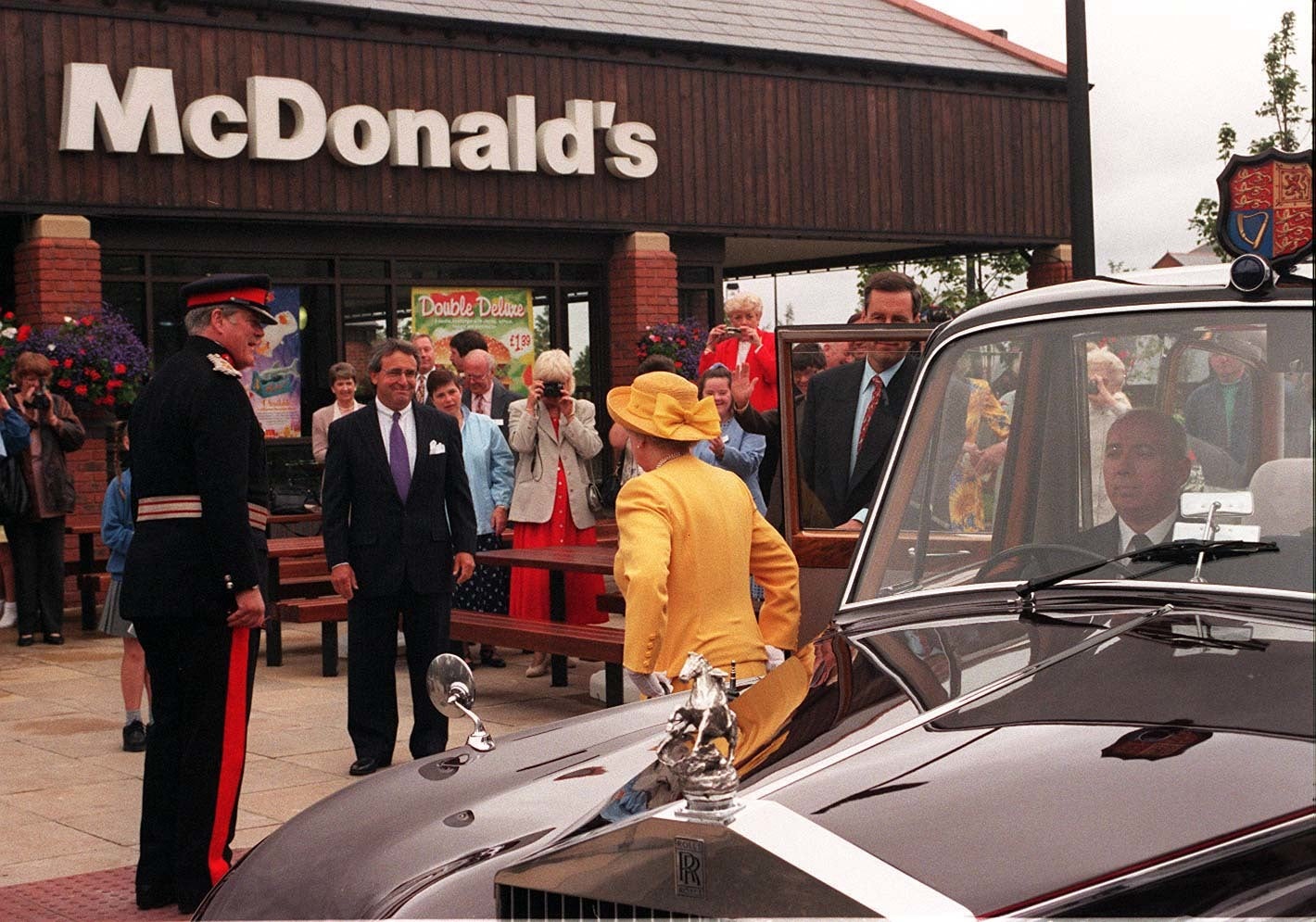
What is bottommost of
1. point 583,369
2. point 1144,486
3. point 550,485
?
point 550,485

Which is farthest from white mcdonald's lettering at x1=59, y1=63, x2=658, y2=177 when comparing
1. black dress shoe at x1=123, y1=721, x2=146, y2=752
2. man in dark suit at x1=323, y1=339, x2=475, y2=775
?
man in dark suit at x1=323, y1=339, x2=475, y2=775

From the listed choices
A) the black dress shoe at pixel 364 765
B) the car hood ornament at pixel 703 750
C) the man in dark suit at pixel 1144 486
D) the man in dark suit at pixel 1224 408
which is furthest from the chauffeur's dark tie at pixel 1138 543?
the black dress shoe at pixel 364 765

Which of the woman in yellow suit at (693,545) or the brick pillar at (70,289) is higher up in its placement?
the brick pillar at (70,289)

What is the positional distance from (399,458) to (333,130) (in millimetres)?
9672

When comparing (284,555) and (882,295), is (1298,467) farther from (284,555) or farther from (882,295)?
(284,555)

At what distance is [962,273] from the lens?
28.7 meters

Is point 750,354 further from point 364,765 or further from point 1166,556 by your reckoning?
point 1166,556

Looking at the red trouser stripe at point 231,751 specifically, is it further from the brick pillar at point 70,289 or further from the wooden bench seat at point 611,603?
the brick pillar at point 70,289

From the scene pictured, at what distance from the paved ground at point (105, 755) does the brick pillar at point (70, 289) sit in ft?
9.41

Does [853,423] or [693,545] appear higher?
[853,423]

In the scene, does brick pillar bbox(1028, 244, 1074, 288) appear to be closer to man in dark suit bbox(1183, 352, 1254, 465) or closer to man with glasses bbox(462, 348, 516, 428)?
man with glasses bbox(462, 348, 516, 428)

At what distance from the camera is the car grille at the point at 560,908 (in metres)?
2.30

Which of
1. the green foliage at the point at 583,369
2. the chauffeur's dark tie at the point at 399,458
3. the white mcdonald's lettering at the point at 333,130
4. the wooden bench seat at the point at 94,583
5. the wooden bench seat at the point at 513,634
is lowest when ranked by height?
the wooden bench seat at the point at 513,634

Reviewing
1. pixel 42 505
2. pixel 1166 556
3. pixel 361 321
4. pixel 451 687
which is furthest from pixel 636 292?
pixel 1166 556
